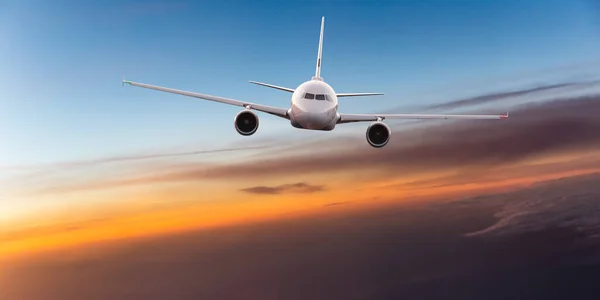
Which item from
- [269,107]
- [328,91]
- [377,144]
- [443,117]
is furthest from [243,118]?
[443,117]

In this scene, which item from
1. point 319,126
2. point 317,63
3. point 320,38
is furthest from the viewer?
point 320,38

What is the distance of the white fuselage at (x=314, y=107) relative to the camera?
42.2 meters

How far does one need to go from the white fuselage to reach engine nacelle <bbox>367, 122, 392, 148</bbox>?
8.75 ft

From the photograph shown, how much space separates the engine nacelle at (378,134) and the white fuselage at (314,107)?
8.75ft

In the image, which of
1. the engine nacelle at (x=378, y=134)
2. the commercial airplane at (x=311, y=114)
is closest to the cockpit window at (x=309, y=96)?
the commercial airplane at (x=311, y=114)

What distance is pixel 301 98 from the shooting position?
142ft

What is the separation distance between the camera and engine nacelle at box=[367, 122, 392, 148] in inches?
1722

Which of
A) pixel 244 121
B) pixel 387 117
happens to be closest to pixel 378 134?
pixel 387 117

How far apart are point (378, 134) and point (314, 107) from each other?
5061mm

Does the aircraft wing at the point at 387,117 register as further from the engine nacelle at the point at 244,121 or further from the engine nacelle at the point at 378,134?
the engine nacelle at the point at 244,121

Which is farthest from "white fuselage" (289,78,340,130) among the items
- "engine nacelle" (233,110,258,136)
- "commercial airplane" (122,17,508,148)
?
"engine nacelle" (233,110,258,136)

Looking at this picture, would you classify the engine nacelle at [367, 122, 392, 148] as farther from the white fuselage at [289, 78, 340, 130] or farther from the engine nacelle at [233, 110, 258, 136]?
the engine nacelle at [233, 110, 258, 136]

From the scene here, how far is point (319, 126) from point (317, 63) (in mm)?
17838

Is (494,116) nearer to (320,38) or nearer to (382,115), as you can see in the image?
(382,115)
